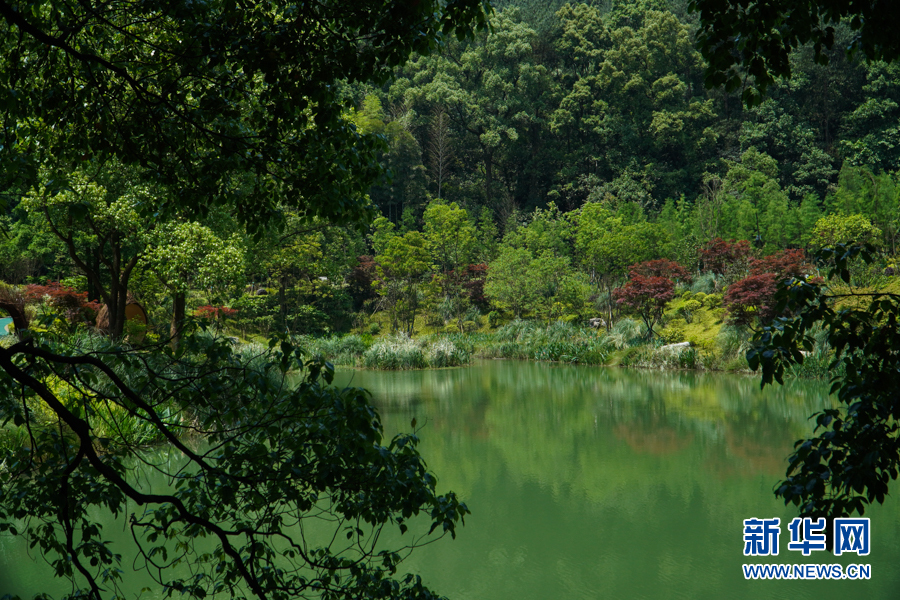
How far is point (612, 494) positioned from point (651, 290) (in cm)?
1075

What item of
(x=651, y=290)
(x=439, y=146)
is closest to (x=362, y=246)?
(x=439, y=146)

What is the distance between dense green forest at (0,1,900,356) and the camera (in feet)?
45.4

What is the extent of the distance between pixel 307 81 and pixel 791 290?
69.7 inches

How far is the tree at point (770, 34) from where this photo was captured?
1.84m

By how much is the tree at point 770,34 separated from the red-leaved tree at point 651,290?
14.2m

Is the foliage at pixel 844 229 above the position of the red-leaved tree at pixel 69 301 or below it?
above

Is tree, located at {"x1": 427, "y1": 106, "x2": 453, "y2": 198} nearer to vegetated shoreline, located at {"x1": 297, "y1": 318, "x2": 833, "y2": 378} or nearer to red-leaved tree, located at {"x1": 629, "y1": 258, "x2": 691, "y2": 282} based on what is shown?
vegetated shoreline, located at {"x1": 297, "y1": 318, "x2": 833, "y2": 378}

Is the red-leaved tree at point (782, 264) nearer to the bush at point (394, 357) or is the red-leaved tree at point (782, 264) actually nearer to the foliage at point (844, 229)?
the foliage at point (844, 229)

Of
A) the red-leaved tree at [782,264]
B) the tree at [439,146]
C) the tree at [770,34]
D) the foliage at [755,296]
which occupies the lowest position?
the foliage at [755,296]

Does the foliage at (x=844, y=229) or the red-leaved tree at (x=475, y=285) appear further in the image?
the red-leaved tree at (x=475, y=285)

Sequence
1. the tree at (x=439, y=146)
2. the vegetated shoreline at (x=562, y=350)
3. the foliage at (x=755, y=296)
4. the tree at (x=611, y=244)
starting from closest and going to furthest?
1. the foliage at (x=755, y=296)
2. the vegetated shoreline at (x=562, y=350)
3. the tree at (x=611, y=244)
4. the tree at (x=439, y=146)

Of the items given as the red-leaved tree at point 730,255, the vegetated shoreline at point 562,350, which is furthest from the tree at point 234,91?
the red-leaved tree at point 730,255

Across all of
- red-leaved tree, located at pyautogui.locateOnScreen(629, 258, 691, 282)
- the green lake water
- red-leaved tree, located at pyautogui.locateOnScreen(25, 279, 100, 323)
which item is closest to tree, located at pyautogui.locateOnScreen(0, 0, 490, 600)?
the green lake water

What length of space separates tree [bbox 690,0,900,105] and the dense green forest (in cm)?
780
